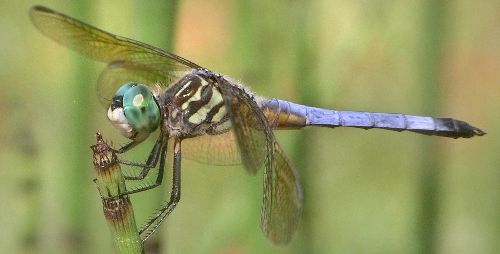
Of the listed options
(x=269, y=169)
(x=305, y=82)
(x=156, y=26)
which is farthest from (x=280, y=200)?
(x=156, y=26)

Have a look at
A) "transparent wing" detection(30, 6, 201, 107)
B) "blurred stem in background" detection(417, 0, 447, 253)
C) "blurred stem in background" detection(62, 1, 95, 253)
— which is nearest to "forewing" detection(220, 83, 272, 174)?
"transparent wing" detection(30, 6, 201, 107)

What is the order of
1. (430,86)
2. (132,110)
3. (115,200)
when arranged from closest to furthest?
(115,200) < (132,110) < (430,86)

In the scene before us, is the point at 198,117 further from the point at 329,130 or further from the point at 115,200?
the point at 115,200

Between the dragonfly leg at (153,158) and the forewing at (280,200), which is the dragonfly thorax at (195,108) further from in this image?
the forewing at (280,200)

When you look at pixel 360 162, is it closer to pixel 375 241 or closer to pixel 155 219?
pixel 375 241

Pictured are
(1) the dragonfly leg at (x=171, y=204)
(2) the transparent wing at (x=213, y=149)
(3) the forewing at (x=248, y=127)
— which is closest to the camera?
(3) the forewing at (x=248, y=127)

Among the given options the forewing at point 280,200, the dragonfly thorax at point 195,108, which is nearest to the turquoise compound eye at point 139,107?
the dragonfly thorax at point 195,108
